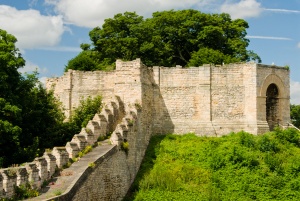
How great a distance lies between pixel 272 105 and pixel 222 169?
853 cm

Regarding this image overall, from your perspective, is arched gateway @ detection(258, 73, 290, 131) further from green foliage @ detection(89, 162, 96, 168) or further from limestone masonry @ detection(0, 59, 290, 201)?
green foliage @ detection(89, 162, 96, 168)

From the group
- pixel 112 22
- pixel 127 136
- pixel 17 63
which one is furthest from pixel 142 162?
pixel 112 22

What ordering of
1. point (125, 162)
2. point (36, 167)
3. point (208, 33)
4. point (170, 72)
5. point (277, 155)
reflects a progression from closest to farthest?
point (36, 167) → point (125, 162) → point (277, 155) → point (170, 72) → point (208, 33)

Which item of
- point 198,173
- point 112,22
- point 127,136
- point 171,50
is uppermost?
point 112,22

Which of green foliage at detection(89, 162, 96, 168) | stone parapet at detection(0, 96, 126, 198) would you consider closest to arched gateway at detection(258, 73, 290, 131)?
stone parapet at detection(0, 96, 126, 198)

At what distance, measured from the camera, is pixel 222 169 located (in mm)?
25422

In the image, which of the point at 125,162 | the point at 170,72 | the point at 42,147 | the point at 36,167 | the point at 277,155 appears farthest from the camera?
the point at 170,72

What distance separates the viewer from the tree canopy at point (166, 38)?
133ft

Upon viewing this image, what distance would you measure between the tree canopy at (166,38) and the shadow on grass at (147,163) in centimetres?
1211

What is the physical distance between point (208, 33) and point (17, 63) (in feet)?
65.2

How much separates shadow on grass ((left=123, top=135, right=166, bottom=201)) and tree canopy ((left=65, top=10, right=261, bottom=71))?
12.1 metres

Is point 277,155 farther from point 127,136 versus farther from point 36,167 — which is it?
point 36,167

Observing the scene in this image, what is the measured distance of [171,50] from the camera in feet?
136

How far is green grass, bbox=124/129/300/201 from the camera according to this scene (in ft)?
78.6
